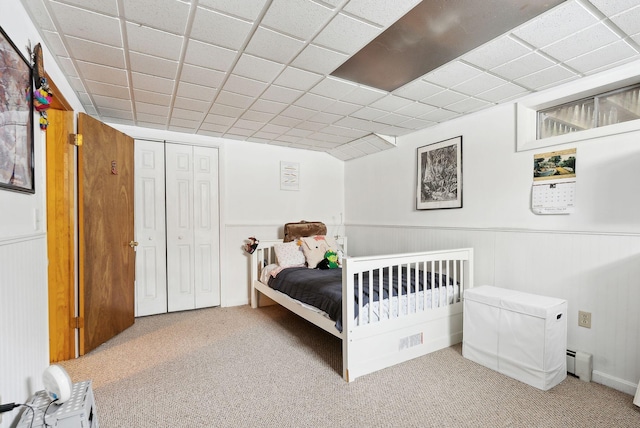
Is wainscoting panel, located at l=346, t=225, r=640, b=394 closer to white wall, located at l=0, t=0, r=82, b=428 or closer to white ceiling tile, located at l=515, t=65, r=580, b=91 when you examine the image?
white ceiling tile, located at l=515, t=65, r=580, b=91

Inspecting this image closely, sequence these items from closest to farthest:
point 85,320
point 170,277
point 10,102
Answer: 1. point 10,102
2. point 85,320
3. point 170,277

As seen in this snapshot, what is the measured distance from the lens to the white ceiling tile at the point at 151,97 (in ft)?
8.20

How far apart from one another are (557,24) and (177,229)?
12.6 feet

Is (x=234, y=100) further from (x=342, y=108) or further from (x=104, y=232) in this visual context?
(x=104, y=232)

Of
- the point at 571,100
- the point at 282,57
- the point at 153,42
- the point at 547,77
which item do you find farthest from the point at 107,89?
the point at 571,100

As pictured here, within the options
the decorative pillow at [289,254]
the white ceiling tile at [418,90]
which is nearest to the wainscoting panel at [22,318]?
the decorative pillow at [289,254]

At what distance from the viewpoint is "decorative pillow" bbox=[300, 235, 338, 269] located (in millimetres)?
3579

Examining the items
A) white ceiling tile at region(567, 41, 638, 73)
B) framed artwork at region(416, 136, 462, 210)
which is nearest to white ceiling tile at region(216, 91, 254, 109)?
framed artwork at region(416, 136, 462, 210)

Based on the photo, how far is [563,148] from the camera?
2.29 metres

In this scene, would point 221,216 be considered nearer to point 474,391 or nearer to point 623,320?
point 474,391

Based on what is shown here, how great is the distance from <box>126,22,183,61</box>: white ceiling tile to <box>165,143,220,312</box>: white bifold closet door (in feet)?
6.41

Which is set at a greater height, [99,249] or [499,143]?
[499,143]

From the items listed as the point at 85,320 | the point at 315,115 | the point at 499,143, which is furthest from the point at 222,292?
the point at 499,143

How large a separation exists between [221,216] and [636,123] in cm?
388
